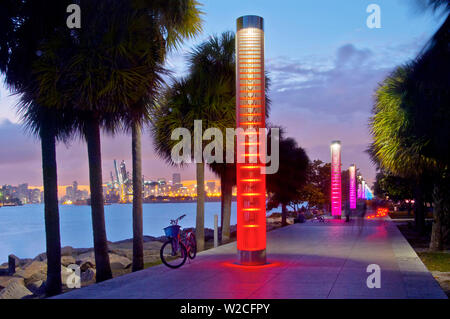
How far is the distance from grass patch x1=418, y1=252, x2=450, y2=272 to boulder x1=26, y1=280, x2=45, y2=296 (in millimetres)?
11835

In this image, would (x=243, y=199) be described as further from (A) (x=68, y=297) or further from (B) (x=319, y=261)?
(A) (x=68, y=297)

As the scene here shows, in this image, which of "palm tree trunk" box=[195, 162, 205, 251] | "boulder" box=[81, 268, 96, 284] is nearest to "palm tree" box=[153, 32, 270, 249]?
A: "palm tree trunk" box=[195, 162, 205, 251]

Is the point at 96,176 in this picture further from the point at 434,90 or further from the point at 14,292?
the point at 434,90

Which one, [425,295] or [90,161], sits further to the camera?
[90,161]

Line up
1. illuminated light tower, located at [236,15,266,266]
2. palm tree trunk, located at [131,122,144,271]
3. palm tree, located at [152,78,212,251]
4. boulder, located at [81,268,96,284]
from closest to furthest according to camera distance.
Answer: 1. illuminated light tower, located at [236,15,266,266]
2. palm tree trunk, located at [131,122,144,271]
3. boulder, located at [81,268,96,284]
4. palm tree, located at [152,78,212,251]

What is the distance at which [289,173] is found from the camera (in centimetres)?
3750

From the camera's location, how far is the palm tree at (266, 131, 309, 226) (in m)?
36.8

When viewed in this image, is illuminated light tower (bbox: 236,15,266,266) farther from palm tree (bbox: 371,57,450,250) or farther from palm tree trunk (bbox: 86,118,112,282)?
palm tree (bbox: 371,57,450,250)

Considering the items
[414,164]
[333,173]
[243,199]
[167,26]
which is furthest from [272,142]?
[243,199]

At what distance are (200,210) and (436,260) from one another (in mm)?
9337

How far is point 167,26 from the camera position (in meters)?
15.6

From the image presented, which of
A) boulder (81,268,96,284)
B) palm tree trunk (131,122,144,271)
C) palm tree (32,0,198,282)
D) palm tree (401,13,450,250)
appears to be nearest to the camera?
palm tree (401,13,450,250)
